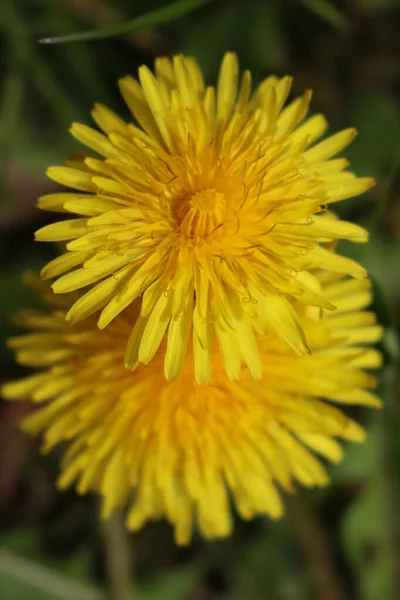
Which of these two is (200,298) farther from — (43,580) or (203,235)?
(43,580)

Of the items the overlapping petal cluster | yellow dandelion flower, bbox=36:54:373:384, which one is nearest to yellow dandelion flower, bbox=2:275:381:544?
the overlapping petal cluster

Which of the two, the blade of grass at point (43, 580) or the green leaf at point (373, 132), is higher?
the green leaf at point (373, 132)

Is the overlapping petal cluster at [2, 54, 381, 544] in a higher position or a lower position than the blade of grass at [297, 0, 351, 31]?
lower

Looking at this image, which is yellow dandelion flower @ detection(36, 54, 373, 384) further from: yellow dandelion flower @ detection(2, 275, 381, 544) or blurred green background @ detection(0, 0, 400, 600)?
blurred green background @ detection(0, 0, 400, 600)

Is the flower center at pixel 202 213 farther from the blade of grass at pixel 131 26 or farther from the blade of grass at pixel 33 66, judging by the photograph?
the blade of grass at pixel 33 66

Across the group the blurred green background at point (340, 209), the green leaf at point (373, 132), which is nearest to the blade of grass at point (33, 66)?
the blurred green background at point (340, 209)
